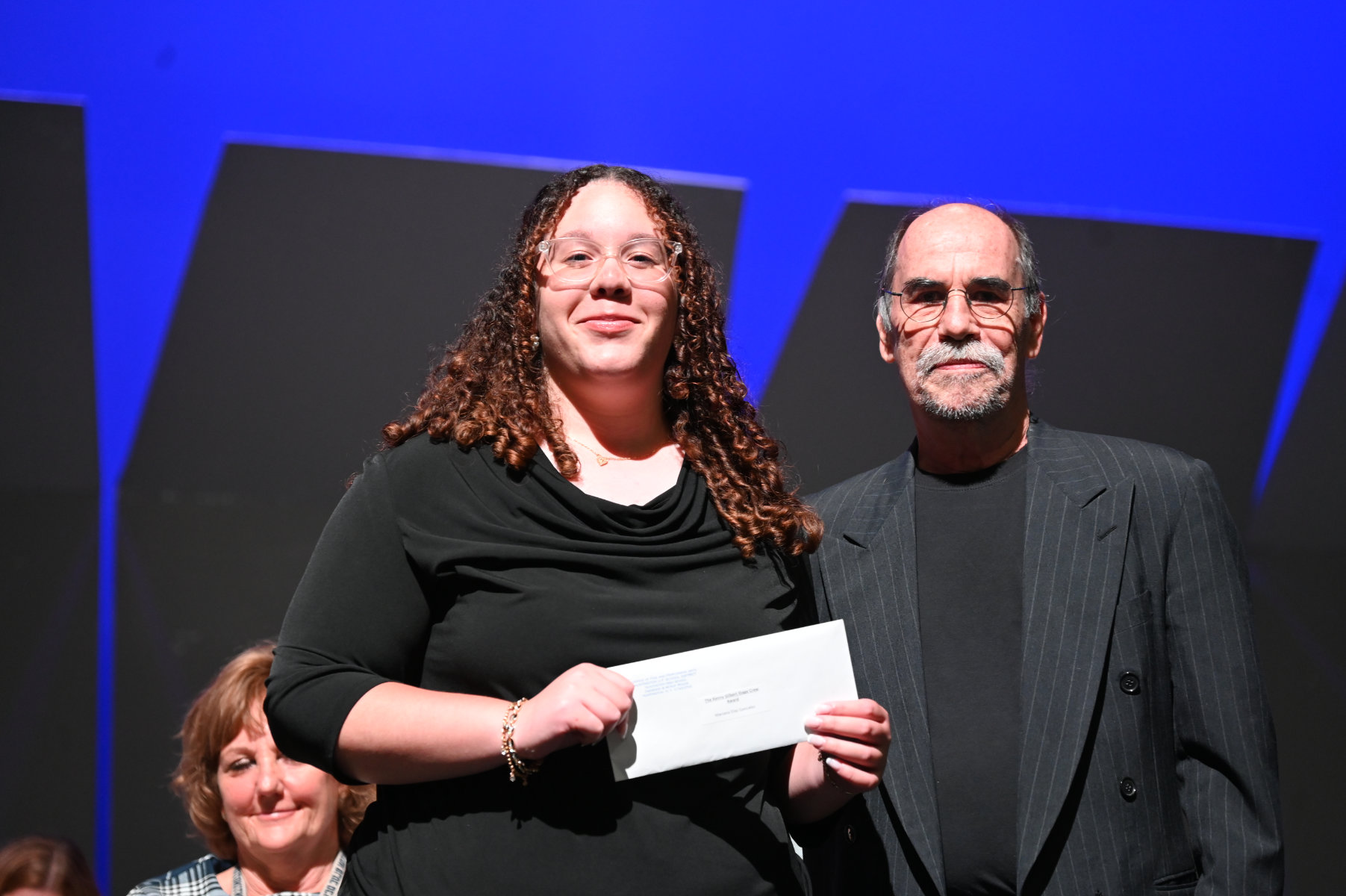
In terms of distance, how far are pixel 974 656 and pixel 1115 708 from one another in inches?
9.4

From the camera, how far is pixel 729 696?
4.84ft

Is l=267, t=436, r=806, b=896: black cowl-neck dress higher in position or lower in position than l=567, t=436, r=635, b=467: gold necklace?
lower

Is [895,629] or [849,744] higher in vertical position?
[895,629]

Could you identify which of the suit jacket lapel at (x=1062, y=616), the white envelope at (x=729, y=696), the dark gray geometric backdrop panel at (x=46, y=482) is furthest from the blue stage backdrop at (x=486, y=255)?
the white envelope at (x=729, y=696)

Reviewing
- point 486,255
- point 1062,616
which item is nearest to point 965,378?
point 1062,616

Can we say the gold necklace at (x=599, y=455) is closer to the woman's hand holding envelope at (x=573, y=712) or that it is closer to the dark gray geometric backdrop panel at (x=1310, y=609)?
the woman's hand holding envelope at (x=573, y=712)

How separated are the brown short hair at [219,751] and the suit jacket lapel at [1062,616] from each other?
1.50 m

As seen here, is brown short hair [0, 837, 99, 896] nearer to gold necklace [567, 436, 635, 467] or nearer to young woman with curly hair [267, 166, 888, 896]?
young woman with curly hair [267, 166, 888, 896]

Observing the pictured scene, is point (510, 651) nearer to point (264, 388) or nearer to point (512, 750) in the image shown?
point (512, 750)

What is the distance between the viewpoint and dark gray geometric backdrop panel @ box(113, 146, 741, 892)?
3.01 m

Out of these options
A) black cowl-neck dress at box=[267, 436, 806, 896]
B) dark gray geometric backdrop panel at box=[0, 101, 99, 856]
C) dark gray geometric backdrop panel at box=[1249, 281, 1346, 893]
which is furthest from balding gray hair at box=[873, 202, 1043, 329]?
dark gray geometric backdrop panel at box=[0, 101, 99, 856]

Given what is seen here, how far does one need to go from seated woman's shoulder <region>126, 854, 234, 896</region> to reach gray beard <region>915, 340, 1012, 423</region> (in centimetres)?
183

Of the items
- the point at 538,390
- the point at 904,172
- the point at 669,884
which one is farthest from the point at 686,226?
the point at 904,172

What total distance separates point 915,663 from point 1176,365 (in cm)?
175
